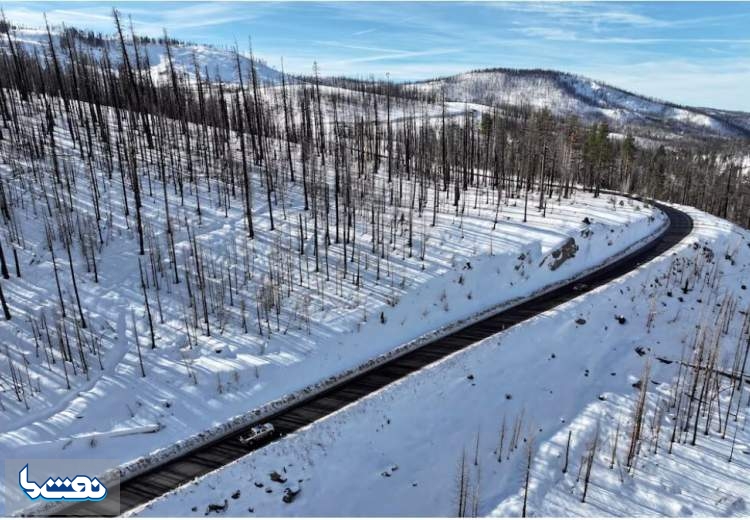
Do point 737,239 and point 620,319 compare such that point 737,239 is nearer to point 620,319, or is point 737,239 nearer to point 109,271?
point 620,319

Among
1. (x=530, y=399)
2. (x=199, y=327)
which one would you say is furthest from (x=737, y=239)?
(x=199, y=327)

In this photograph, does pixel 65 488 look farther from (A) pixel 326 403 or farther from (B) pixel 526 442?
(B) pixel 526 442

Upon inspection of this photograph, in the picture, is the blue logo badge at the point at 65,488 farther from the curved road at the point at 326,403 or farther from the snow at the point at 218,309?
the snow at the point at 218,309

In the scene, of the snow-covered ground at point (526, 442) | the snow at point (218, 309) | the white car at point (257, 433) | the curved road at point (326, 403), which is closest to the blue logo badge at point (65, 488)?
the curved road at point (326, 403)

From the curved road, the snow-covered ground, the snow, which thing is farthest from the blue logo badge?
the snow-covered ground

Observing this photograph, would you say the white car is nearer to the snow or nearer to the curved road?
the curved road
